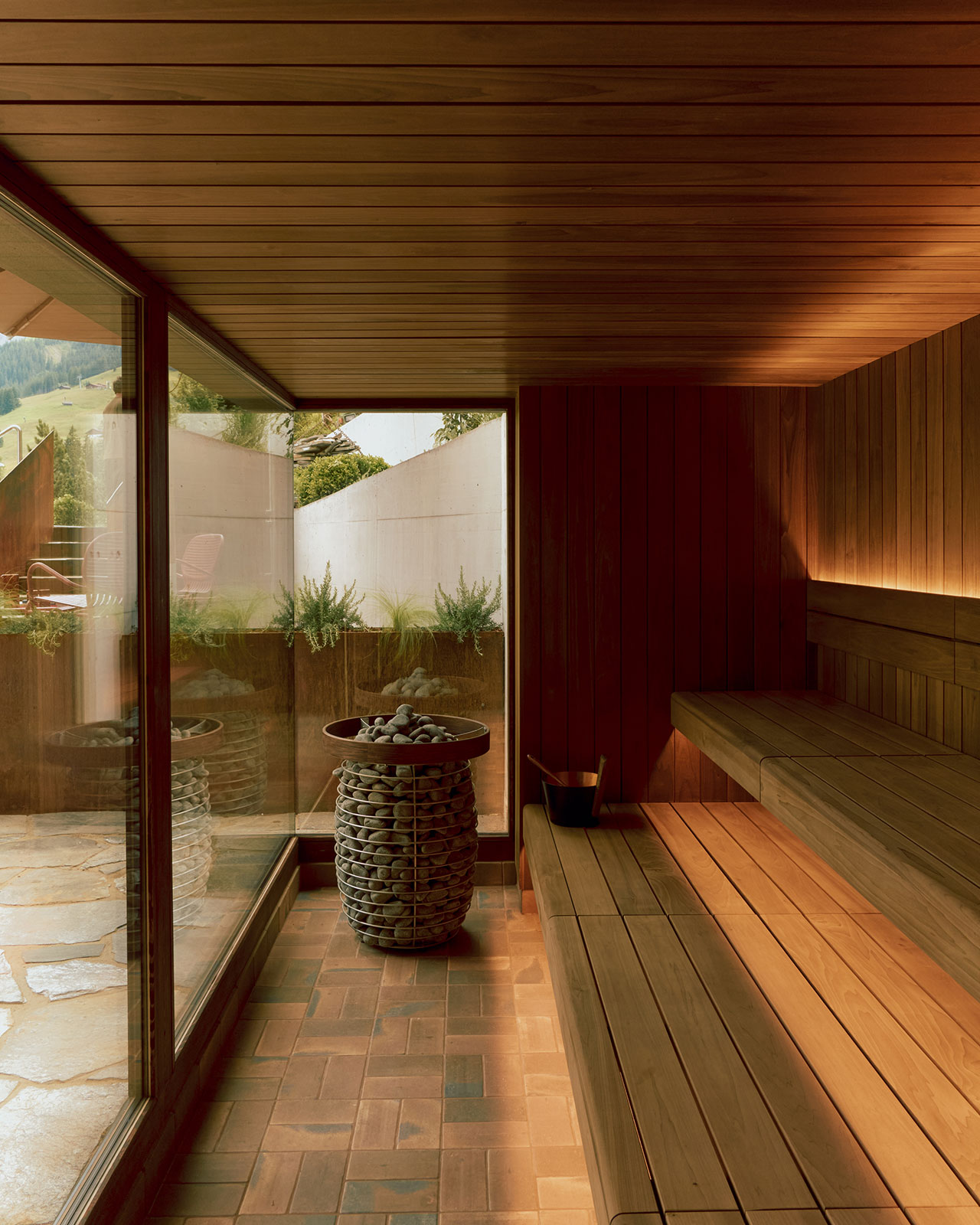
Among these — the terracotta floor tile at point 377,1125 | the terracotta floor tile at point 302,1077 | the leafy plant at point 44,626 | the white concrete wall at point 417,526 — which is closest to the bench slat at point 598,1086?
the terracotta floor tile at point 377,1125

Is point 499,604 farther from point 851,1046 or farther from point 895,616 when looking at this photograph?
point 851,1046

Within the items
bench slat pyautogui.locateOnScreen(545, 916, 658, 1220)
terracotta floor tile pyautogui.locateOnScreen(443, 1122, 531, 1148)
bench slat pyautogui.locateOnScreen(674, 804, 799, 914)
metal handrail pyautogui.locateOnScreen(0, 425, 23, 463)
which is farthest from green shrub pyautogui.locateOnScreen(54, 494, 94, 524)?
bench slat pyautogui.locateOnScreen(674, 804, 799, 914)

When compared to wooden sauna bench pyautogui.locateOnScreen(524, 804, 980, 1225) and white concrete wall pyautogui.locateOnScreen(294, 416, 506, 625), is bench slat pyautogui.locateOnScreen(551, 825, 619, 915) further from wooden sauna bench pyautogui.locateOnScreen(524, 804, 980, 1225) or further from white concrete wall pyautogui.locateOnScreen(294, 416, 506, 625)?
white concrete wall pyautogui.locateOnScreen(294, 416, 506, 625)

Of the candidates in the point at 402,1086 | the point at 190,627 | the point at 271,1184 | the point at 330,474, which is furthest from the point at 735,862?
the point at 330,474

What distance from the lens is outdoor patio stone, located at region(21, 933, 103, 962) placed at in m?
1.72

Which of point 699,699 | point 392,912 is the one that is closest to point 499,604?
point 699,699

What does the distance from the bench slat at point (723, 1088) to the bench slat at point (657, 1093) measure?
1.0 inches

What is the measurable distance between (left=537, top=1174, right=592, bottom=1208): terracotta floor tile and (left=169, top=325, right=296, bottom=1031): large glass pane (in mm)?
1125

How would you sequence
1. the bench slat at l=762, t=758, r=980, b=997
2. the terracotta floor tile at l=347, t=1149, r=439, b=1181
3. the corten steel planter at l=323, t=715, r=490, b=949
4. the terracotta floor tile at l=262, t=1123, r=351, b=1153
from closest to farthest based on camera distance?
1. the bench slat at l=762, t=758, r=980, b=997
2. the terracotta floor tile at l=347, t=1149, r=439, b=1181
3. the terracotta floor tile at l=262, t=1123, r=351, b=1153
4. the corten steel planter at l=323, t=715, r=490, b=949

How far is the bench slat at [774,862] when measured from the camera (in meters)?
2.86

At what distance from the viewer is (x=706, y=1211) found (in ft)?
4.90

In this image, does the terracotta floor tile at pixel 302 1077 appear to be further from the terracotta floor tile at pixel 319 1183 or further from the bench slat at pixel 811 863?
the bench slat at pixel 811 863

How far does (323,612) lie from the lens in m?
4.48

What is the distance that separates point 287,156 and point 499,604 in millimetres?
2919
